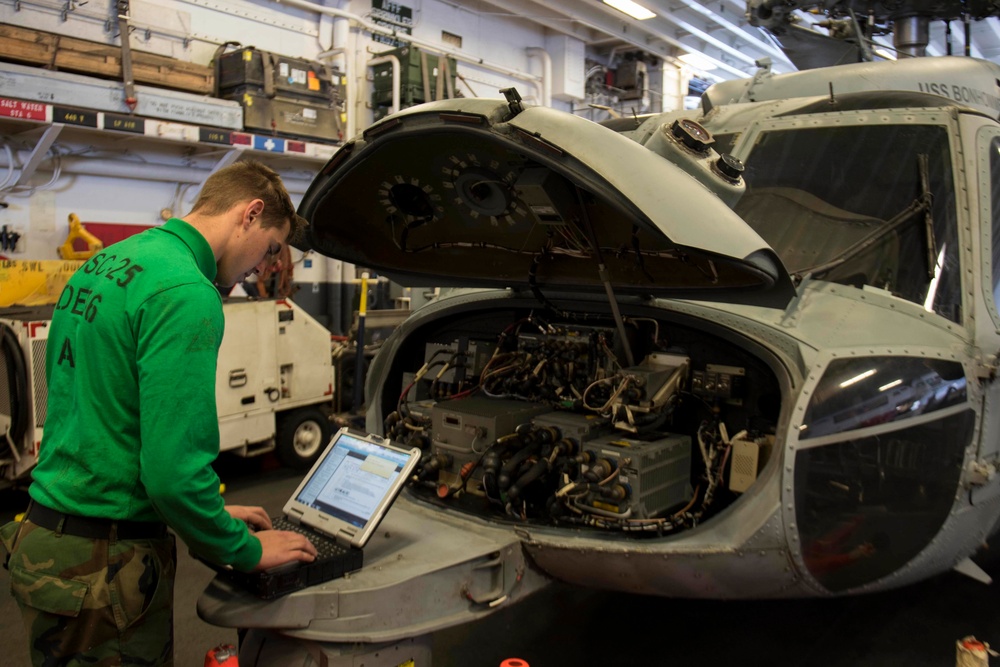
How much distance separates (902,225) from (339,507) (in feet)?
7.90

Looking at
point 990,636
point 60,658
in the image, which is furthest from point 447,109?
point 990,636

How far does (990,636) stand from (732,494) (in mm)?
1737

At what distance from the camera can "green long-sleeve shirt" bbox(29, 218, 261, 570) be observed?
174cm

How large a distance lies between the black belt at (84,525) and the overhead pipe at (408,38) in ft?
28.0

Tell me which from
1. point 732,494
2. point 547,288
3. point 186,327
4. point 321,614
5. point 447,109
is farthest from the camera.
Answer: point 547,288

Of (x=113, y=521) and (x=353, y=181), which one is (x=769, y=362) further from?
(x=113, y=521)

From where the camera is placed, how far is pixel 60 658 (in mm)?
1880

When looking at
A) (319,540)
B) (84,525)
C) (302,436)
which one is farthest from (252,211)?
(302,436)

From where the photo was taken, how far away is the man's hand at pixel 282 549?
2.02 meters

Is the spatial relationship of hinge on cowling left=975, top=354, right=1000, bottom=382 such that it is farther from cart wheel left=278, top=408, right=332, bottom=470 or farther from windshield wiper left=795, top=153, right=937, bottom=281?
cart wheel left=278, top=408, right=332, bottom=470

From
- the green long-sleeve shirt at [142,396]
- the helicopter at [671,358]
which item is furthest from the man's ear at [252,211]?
the helicopter at [671,358]

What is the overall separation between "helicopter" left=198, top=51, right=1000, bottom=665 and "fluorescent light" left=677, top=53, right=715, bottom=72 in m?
11.2

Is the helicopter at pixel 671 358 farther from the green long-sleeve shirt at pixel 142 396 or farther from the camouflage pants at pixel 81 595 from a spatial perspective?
the green long-sleeve shirt at pixel 142 396

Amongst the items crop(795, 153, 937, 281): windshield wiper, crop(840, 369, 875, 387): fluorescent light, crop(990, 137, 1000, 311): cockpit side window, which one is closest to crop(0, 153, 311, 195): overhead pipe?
crop(795, 153, 937, 281): windshield wiper
